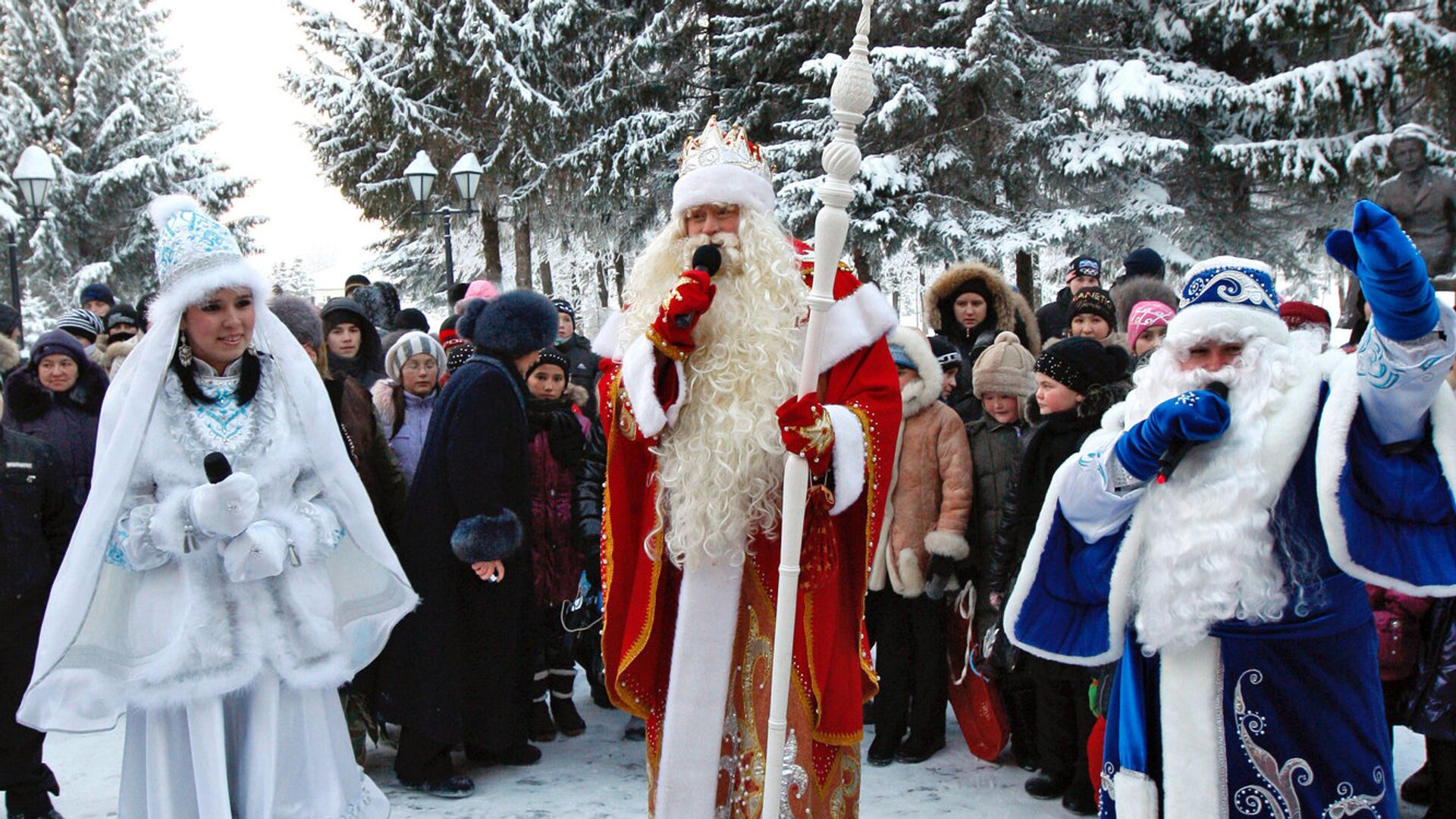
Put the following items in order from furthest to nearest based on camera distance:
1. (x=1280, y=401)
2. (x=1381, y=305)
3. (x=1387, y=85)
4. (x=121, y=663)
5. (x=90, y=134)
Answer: (x=90, y=134) < (x=1387, y=85) < (x=121, y=663) < (x=1280, y=401) < (x=1381, y=305)

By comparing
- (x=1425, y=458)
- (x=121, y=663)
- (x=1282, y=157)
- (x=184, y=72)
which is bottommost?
(x=121, y=663)

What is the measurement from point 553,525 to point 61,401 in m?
2.71

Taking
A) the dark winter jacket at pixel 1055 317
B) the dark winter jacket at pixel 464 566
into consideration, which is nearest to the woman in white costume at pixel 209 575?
the dark winter jacket at pixel 464 566

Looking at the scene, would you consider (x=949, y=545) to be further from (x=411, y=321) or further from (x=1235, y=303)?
(x=411, y=321)

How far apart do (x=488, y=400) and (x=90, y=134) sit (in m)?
26.5

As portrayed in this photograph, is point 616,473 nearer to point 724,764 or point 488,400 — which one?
point 724,764

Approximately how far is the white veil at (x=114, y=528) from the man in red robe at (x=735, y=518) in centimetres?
92

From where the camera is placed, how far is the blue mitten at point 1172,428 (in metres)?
2.60

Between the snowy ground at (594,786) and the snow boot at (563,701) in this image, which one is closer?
the snowy ground at (594,786)

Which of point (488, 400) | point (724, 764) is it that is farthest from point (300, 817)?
point (488, 400)

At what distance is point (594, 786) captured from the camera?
4.96 m

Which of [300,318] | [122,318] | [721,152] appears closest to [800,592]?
[721,152]

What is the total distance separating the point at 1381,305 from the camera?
7.60 ft

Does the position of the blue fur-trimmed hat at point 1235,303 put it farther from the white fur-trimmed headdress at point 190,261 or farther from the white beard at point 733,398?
the white fur-trimmed headdress at point 190,261
